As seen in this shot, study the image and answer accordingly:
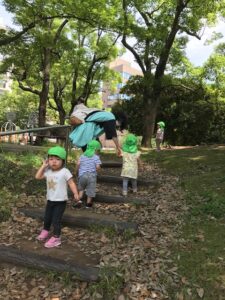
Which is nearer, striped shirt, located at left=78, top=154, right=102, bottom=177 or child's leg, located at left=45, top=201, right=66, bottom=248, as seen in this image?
child's leg, located at left=45, top=201, right=66, bottom=248

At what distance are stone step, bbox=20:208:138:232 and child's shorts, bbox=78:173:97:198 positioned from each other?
1.40 feet

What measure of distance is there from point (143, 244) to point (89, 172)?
1.73 metres

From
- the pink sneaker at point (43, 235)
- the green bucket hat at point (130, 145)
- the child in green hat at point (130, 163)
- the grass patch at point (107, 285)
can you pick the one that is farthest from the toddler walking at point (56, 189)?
the green bucket hat at point (130, 145)

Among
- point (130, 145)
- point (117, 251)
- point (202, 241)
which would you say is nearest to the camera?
point (117, 251)

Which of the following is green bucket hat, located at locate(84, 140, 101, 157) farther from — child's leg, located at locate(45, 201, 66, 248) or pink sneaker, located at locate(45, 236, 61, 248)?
pink sneaker, located at locate(45, 236, 61, 248)

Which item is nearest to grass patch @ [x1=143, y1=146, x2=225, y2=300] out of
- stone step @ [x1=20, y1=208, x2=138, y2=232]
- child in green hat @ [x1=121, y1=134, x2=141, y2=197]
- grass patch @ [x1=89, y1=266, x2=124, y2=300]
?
grass patch @ [x1=89, y1=266, x2=124, y2=300]

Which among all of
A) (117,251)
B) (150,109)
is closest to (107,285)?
(117,251)

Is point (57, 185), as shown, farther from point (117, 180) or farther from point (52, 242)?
point (117, 180)

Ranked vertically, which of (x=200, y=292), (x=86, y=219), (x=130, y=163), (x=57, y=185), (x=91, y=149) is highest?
(x=91, y=149)

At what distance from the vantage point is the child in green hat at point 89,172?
20.6ft

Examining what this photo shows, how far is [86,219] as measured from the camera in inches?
221

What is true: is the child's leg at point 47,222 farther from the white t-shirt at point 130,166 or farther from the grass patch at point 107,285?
the white t-shirt at point 130,166

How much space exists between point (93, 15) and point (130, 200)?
10.5m

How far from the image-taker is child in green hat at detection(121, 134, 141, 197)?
23.3ft
